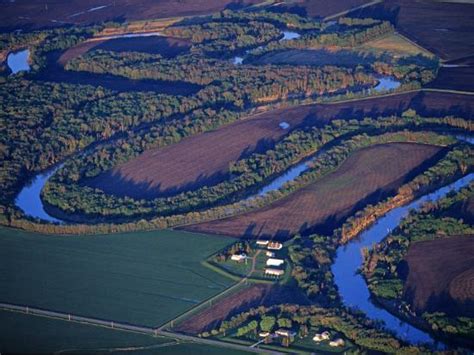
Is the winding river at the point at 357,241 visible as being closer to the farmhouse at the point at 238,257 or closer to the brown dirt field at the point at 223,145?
the brown dirt field at the point at 223,145

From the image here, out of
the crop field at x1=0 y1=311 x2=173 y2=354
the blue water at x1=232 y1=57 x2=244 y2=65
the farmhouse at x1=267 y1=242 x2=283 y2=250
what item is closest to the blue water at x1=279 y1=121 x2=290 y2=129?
the blue water at x1=232 y1=57 x2=244 y2=65

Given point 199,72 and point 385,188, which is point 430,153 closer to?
point 385,188

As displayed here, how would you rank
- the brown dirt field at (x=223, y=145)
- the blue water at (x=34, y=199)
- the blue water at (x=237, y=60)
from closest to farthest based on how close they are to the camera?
the blue water at (x=34, y=199), the brown dirt field at (x=223, y=145), the blue water at (x=237, y=60)

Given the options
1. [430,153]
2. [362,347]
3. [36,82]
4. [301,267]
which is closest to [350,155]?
[430,153]

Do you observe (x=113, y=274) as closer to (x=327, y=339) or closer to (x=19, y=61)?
(x=327, y=339)

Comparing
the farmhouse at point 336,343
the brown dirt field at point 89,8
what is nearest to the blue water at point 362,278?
the farmhouse at point 336,343

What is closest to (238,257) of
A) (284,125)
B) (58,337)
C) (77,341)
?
(77,341)

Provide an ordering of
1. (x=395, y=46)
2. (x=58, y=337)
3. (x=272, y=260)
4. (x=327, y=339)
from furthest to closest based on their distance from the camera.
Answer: (x=395, y=46) < (x=272, y=260) < (x=58, y=337) < (x=327, y=339)
